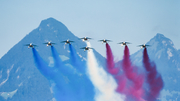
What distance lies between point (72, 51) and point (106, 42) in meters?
20.6

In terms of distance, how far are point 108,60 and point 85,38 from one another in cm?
2186

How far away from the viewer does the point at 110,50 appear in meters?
195

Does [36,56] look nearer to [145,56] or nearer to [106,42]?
[106,42]

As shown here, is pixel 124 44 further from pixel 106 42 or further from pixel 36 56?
pixel 36 56

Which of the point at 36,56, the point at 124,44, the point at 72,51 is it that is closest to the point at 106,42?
the point at 124,44

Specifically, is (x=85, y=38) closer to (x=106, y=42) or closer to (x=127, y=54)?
(x=106, y=42)

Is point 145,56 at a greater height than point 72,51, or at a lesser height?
greater

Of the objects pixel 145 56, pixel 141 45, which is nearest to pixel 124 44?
pixel 141 45

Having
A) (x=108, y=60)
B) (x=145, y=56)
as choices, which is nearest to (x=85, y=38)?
(x=108, y=60)

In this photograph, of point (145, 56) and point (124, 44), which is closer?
point (124, 44)

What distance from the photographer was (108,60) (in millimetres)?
198750

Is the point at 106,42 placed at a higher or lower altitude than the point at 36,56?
higher

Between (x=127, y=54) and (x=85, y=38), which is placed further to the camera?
(x=127, y=54)

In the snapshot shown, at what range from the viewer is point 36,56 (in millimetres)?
198875
